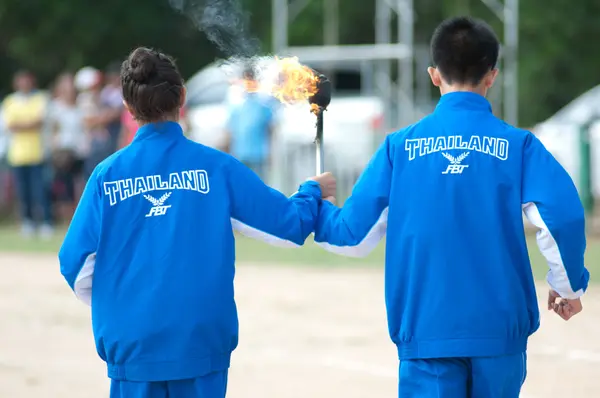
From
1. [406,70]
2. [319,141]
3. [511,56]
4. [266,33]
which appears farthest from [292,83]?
[266,33]

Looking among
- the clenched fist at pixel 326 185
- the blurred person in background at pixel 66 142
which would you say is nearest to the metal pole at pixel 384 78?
the blurred person in background at pixel 66 142

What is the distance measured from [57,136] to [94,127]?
129cm

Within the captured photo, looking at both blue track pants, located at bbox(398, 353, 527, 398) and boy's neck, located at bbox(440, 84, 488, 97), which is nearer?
blue track pants, located at bbox(398, 353, 527, 398)

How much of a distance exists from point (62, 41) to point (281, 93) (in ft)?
85.6

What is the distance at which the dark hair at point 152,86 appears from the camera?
411cm

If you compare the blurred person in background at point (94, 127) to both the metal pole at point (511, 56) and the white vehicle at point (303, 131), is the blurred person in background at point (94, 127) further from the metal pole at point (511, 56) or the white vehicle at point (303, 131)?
the metal pole at point (511, 56)

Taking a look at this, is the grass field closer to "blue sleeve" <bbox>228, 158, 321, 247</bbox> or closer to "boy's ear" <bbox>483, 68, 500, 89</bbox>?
"blue sleeve" <bbox>228, 158, 321, 247</bbox>

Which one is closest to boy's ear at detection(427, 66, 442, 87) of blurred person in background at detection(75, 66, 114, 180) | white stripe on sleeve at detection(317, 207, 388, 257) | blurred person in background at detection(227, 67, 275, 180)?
white stripe on sleeve at detection(317, 207, 388, 257)

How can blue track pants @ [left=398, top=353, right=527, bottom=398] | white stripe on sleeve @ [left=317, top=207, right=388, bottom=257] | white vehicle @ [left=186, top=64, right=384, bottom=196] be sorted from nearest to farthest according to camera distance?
blue track pants @ [left=398, top=353, right=527, bottom=398] < white stripe on sleeve @ [left=317, top=207, right=388, bottom=257] < white vehicle @ [left=186, top=64, right=384, bottom=196]

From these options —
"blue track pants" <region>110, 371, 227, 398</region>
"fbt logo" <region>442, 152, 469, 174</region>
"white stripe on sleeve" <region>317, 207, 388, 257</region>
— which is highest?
"fbt logo" <region>442, 152, 469, 174</region>

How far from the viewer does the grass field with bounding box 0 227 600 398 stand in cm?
671

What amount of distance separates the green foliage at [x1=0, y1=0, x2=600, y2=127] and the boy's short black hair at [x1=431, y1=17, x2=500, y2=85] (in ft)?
79.2

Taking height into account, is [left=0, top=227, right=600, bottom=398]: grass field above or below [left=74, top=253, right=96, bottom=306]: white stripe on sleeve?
below

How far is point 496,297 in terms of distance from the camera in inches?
157
